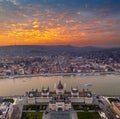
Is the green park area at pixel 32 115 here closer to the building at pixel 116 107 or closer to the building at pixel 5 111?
the building at pixel 5 111

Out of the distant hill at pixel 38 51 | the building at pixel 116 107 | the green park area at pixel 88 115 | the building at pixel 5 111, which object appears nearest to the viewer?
the building at pixel 5 111

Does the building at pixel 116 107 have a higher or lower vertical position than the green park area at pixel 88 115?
higher

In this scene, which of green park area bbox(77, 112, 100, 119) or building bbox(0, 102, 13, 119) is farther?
green park area bbox(77, 112, 100, 119)

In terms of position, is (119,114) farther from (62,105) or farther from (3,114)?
(3,114)

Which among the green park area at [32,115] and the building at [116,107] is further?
the building at [116,107]

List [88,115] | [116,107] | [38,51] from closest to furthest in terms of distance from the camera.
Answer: [88,115] < [116,107] < [38,51]

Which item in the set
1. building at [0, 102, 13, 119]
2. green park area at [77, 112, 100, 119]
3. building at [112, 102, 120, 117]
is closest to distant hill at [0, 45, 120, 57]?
building at [0, 102, 13, 119]

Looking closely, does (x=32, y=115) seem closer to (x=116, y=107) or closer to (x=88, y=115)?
(x=88, y=115)

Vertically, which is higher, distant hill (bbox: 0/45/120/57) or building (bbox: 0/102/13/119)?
building (bbox: 0/102/13/119)

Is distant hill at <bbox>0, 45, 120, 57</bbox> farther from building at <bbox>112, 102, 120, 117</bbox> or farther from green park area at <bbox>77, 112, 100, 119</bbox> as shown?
green park area at <bbox>77, 112, 100, 119</bbox>

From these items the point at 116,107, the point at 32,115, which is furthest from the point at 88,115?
the point at 32,115

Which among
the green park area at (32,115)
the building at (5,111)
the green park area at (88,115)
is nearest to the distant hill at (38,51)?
the building at (5,111)

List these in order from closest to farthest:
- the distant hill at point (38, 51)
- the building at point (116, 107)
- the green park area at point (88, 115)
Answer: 1. the green park area at point (88, 115)
2. the building at point (116, 107)
3. the distant hill at point (38, 51)
